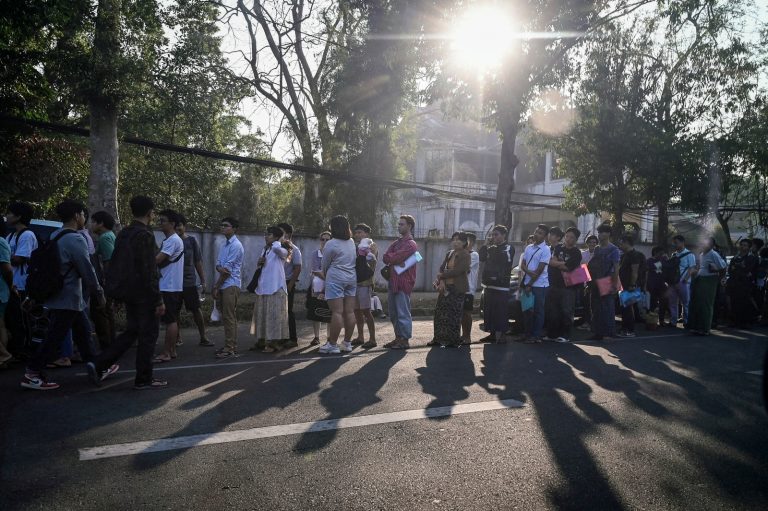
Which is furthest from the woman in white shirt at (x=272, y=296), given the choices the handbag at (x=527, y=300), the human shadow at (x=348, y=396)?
the handbag at (x=527, y=300)

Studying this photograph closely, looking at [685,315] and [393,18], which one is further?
[393,18]

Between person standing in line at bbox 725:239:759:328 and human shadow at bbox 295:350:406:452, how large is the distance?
29.4ft

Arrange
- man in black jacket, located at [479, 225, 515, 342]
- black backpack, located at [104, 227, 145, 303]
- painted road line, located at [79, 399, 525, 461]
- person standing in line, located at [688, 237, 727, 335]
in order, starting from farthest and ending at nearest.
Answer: person standing in line, located at [688, 237, 727, 335] < man in black jacket, located at [479, 225, 515, 342] < black backpack, located at [104, 227, 145, 303] < painted road line, located at [79, 399, 525, 461]

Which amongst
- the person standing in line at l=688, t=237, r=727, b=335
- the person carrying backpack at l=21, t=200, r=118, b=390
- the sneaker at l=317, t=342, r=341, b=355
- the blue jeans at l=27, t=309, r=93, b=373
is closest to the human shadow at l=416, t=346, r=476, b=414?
the sneaker at l=317, t=342, r=341, b=355

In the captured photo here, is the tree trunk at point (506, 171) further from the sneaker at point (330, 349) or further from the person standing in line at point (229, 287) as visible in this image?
the person standing in line at point (229, 287)

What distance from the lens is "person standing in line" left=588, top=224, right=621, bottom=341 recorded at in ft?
33.9

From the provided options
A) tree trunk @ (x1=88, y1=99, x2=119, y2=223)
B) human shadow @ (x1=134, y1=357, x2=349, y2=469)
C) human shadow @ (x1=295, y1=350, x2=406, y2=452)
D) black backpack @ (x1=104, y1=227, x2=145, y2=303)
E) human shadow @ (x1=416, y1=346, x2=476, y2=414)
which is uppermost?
tree trunk @ (x1=88, y1=99, x2=119, y2=223)

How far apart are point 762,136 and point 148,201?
23043 millimetres

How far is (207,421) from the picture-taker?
15.6ft

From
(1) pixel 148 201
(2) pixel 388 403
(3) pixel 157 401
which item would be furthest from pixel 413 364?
(1) pixel 148 201

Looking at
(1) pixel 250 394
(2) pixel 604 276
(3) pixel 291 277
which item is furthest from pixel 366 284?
(2) pixel 604 276

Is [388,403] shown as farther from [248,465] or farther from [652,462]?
[652,462]

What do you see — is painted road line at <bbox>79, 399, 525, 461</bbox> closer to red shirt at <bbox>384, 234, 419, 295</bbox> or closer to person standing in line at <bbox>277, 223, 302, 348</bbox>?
red shirt at <bbox>384, 234, 419, 295</bbox>

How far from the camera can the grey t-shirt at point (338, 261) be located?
824cm
